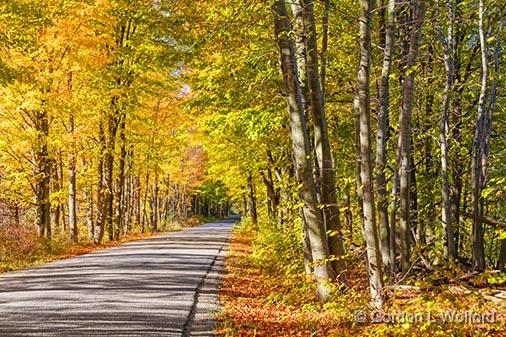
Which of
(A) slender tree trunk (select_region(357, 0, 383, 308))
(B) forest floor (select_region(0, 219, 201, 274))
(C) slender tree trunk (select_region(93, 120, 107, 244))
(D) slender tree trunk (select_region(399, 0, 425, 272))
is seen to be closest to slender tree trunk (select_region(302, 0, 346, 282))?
(D) slender tree trunk (select_region(399, 0, 425, 272))

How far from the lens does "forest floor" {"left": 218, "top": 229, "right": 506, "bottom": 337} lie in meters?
6.09

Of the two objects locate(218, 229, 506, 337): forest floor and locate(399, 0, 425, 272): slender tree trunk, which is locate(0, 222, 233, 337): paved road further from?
locate(399, 0, 425, 272): slender tree trunk

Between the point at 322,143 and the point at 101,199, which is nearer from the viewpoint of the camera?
the point at 322,143

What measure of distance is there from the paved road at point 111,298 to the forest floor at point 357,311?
1.85 feet

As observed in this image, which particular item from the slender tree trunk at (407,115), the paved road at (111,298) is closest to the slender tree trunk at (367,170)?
the slender tree trunk at (407,115)

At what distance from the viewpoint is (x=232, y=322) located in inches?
321

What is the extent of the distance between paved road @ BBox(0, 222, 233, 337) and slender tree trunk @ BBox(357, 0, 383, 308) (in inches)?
101

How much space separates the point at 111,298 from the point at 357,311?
4.44 metres

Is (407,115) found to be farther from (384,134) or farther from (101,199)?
(101,199)

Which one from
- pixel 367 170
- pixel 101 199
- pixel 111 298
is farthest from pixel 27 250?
pixel 367 170

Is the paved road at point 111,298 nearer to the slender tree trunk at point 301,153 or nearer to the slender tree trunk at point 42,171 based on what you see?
the slender tree trunk at point 301,153

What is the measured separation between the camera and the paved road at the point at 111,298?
7363 mm

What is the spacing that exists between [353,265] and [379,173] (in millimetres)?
7745

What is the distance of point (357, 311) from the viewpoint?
7.82m
